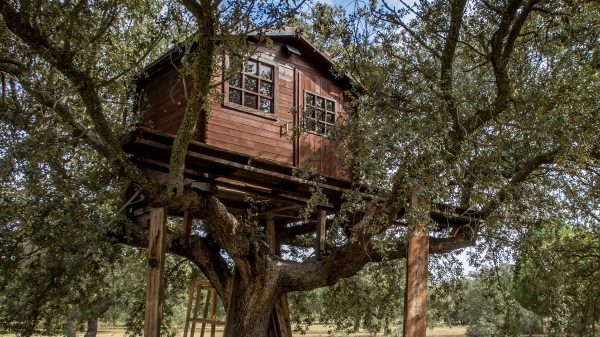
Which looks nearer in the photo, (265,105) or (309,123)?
(309,123)

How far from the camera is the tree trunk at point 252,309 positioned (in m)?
9.55

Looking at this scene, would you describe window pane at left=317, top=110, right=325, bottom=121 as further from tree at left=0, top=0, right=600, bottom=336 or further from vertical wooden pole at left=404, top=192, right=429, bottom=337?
vertical wooden pole at left=404, top=192, right=429, bottom=337

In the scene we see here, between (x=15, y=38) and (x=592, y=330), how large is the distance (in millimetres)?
12565

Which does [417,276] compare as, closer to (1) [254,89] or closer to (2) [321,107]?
(1) [254,89]

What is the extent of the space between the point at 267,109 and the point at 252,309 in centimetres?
373

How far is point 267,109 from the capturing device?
32.7 ft

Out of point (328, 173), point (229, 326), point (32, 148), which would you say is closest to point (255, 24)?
point (32, 148)

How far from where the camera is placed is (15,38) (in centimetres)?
891

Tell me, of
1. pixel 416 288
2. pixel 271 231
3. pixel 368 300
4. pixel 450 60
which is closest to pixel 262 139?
pixel 271 231

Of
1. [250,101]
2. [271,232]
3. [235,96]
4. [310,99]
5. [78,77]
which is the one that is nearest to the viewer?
[78,77]

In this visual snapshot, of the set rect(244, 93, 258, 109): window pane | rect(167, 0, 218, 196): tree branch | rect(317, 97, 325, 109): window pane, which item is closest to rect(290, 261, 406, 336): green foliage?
rect(317, 97, 325, 109): window pane

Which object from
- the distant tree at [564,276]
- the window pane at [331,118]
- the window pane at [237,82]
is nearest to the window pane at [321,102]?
the window pane at [331,118]

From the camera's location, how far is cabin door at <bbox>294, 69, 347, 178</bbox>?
10.2 meters

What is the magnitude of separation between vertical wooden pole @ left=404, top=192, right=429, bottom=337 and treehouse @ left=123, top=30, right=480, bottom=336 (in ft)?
2.24
